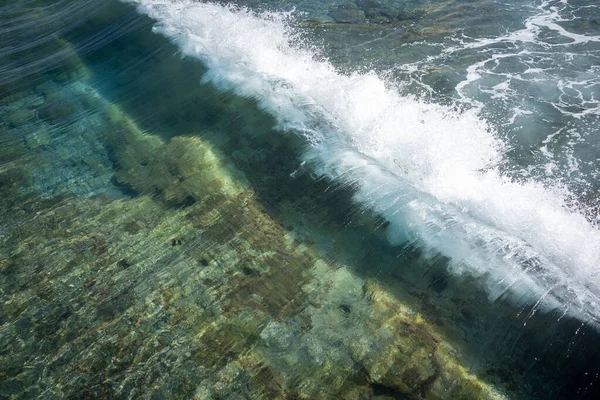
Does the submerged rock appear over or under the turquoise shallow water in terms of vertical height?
over

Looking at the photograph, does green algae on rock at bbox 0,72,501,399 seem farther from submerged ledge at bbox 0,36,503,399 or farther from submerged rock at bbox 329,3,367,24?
submerged rock at bbox 329,3,367,24

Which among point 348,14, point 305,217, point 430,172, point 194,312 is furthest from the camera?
point 348,14

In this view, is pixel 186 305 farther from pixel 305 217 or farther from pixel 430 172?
pixel 430 172

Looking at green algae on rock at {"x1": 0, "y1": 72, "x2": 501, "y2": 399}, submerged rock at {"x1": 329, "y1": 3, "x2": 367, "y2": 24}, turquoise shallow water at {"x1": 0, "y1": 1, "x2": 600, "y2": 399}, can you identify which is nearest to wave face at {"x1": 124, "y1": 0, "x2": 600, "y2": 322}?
turquoise shallow water at {"x1": 0, "y1": 1, "x2": 600, "y2": 399}

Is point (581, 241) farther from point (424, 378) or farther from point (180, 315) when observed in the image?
point (180, 315)

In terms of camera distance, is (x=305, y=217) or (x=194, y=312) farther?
(x=305, y=217)

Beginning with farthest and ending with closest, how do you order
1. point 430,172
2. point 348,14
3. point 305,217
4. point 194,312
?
1. point 348,14
2. point 430,172
3. point 305,217
4. point 194,312

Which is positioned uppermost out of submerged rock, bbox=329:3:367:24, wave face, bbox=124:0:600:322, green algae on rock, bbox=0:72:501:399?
submerged rock, bbox=329:3:367:24

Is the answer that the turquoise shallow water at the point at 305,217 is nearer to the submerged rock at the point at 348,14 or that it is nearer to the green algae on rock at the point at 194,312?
the green algae on rock at the point at 194,312

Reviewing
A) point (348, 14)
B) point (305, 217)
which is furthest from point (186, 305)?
point (348, 14)
